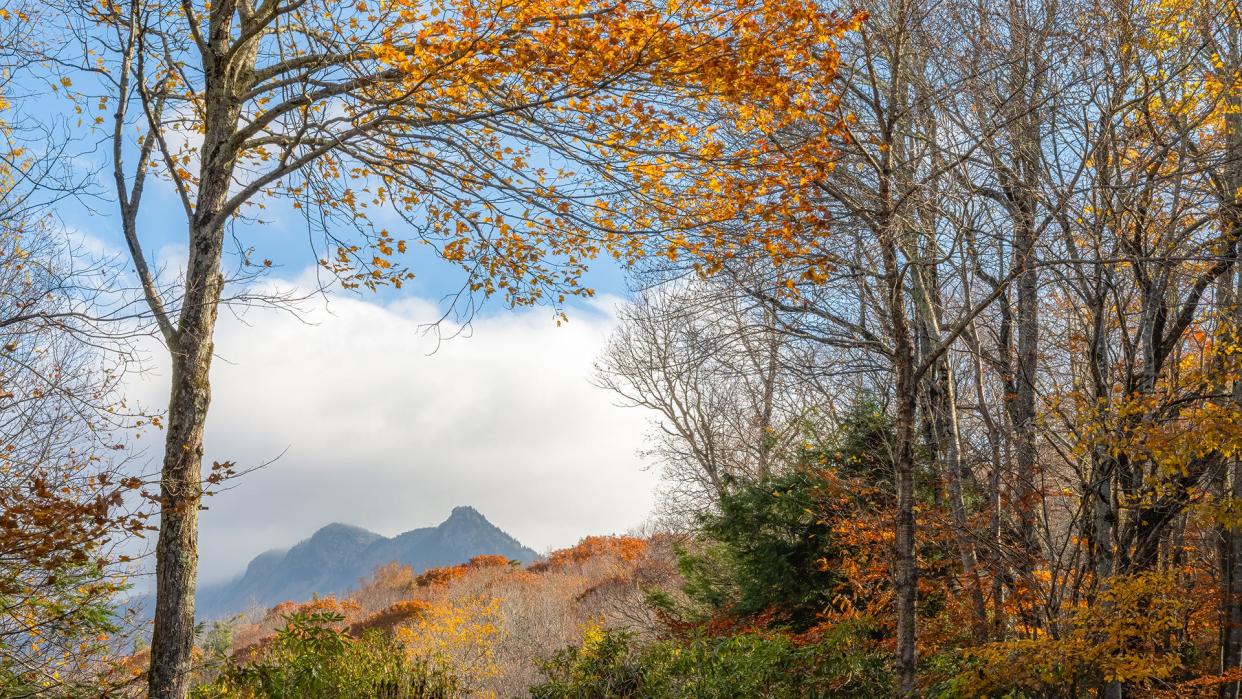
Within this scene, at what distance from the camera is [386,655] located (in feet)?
27.9

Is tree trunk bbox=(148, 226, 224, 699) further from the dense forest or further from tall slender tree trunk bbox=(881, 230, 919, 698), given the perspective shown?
tall slender tree trunk bbox=(881, 230, 919, 698)

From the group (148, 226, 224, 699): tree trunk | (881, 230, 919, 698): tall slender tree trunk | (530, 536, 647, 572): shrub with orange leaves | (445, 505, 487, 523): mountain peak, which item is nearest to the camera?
(881, 230, 919, 698): tall slender tree trunk

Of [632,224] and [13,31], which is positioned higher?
[13,31]

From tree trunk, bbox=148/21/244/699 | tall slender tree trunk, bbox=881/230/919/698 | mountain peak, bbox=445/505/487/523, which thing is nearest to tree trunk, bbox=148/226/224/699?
tree trunk, bbox=148/21/244/699

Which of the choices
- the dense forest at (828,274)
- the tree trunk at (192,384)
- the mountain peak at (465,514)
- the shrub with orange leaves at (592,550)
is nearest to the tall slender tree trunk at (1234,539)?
the dense forest at (828,274)

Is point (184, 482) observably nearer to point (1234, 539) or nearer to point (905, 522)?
point (905, 522)

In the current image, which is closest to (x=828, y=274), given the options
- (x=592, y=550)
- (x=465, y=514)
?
(x=592, y=550)

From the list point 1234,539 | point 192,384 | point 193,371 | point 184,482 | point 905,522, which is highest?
point 193,371

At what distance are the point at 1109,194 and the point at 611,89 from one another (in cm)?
443

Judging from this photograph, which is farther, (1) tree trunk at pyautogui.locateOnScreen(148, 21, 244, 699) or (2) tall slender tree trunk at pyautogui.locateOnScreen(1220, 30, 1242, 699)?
(2) tall slender tree trunk at pyautogui.locateOnScreen(1220, 30, 1242, 699)

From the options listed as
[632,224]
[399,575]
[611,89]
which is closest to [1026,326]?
[632,224]

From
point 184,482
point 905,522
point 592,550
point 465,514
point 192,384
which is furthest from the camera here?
point 465,514

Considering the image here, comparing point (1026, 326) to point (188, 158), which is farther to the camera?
point (1026, 326)

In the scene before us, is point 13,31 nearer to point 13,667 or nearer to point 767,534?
point 13,667
